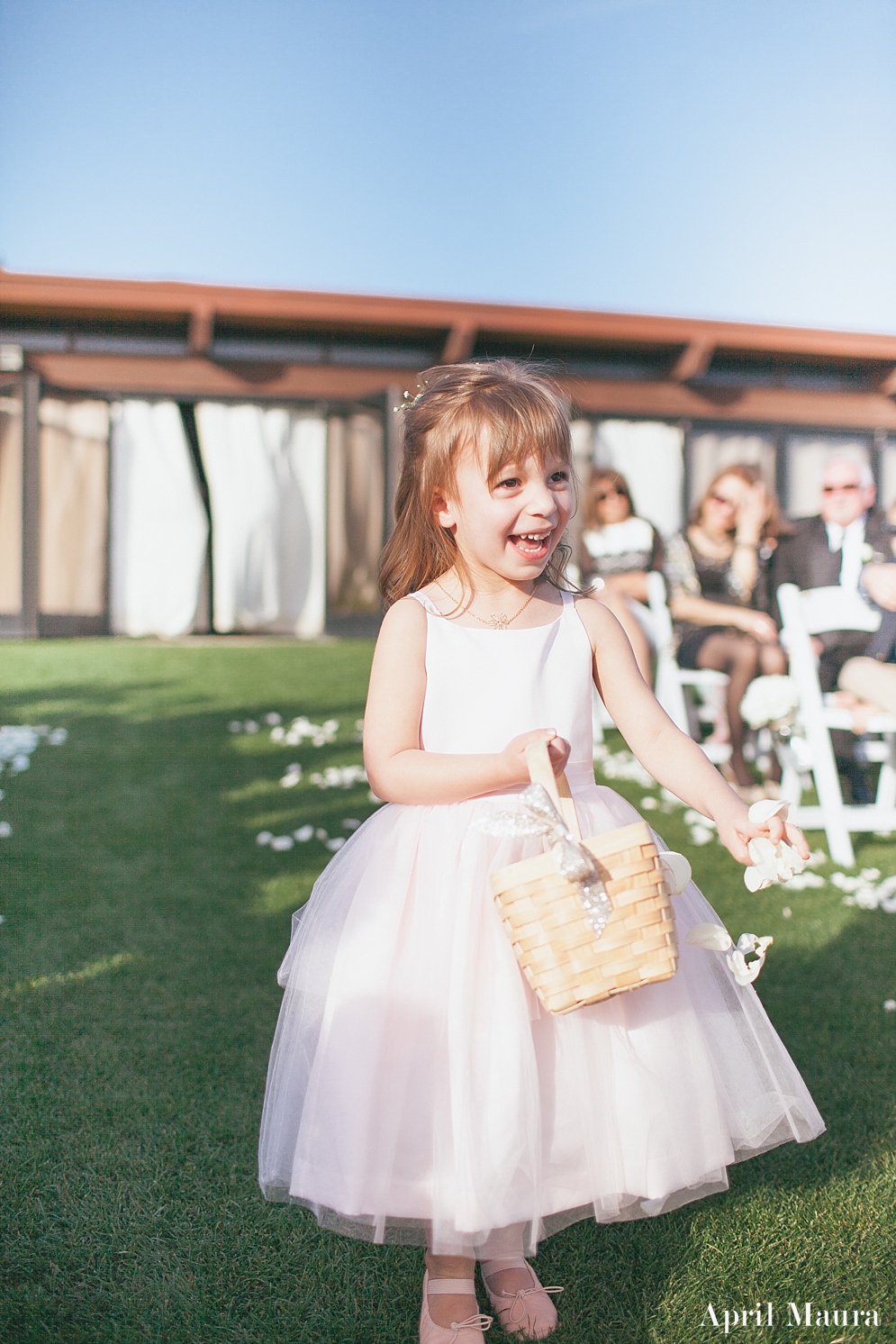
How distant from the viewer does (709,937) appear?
1547 mm

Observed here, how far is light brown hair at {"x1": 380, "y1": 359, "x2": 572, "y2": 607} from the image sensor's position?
168cm

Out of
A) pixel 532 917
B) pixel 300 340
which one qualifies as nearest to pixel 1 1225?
pixel 532 917

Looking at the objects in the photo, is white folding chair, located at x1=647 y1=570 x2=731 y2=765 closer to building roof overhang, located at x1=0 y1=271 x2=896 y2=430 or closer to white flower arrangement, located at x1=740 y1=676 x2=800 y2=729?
white flower arrangement, located at x1=740 y1=676 x2=800 y2=729

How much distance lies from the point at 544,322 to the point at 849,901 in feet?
31.7

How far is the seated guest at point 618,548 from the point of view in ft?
24.0

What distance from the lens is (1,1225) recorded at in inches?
76.2

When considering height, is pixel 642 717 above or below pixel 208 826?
above

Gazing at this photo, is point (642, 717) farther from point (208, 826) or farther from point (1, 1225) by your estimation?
point (208, 826)

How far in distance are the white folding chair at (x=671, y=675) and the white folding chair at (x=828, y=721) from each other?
3.81ft

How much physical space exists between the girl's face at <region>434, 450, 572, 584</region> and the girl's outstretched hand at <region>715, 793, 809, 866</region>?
1.57 feet

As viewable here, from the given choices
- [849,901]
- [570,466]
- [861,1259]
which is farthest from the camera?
[849,901]

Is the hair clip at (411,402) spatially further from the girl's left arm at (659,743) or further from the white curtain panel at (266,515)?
the white curtain panel at (266,515)

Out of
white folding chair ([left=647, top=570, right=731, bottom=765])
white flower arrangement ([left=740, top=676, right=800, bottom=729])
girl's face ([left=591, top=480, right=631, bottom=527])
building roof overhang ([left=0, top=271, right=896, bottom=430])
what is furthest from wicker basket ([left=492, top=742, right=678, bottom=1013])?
building roof overhang ([left=0, top=271, right=896, bottom=430])

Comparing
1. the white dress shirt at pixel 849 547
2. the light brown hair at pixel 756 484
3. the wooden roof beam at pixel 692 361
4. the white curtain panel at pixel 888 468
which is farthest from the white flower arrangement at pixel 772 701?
the white curtain panel at pixel 888 468
